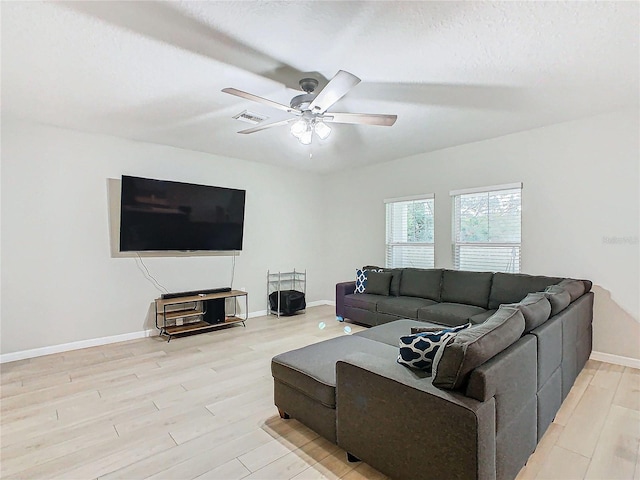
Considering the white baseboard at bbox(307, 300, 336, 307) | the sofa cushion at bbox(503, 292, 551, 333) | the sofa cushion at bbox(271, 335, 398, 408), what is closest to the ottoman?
the sofa cushion at bbox(271, 335, 398, 408)

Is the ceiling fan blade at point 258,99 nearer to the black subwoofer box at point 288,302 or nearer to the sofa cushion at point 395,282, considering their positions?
the sofa cushion at point 395,282

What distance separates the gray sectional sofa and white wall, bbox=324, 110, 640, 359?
1.05 m

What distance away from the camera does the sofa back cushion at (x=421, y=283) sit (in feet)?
15.3

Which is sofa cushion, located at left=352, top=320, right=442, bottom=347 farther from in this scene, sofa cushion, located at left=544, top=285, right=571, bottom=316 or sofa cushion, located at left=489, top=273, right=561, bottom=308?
sofa cushion, located at left=489, top=273, right=561, bottom=308

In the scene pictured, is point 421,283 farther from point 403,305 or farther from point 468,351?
point 468,351

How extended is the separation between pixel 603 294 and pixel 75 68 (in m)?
5.36

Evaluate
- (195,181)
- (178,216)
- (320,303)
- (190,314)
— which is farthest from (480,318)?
(195,181)

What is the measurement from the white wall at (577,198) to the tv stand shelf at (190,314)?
3.27 meters

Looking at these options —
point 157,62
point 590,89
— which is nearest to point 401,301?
point 590,89

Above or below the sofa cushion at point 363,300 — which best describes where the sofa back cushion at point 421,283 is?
above

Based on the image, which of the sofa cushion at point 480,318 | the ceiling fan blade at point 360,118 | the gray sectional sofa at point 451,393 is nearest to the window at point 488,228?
the sofa cushion at point 480,318

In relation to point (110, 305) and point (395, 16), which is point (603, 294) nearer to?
point (395, 16)

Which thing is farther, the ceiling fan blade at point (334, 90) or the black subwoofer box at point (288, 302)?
the black subwoofer box at point (288, 302)

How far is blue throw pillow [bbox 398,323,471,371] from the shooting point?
1836mm
